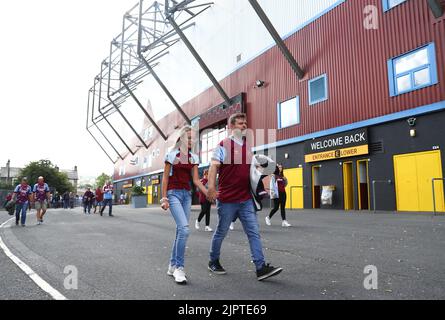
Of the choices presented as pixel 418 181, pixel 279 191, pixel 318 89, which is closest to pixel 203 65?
pixel 318 89

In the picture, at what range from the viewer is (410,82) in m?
14.2

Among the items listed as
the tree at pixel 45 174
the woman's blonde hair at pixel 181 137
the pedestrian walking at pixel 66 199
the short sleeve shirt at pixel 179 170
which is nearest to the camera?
the short sleeve shirt at pixel 179 170

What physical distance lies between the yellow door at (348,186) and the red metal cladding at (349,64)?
7.29 ft

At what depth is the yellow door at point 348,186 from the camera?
16.8 meters

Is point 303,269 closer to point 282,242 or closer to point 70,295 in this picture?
point 282,242

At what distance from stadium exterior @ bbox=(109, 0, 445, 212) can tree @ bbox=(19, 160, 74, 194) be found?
41.2 meters

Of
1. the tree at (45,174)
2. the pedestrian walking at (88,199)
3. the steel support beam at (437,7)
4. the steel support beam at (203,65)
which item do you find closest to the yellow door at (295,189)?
the steel support beam at (203,65)

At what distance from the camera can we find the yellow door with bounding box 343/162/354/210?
16.8 meters

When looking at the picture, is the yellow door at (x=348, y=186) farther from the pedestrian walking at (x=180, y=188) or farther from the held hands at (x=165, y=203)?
the held hands at (x=165, y=203)

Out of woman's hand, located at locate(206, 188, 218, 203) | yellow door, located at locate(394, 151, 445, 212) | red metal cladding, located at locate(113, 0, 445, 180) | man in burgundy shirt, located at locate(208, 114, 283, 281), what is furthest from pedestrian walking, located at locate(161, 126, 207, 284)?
red metal cladding, located at locate(113, 0, 445, 180)

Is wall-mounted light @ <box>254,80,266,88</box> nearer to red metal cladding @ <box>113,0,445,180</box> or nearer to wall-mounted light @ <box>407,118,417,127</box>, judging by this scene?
red metal cladding @ <box>113,0,445,180</box>
